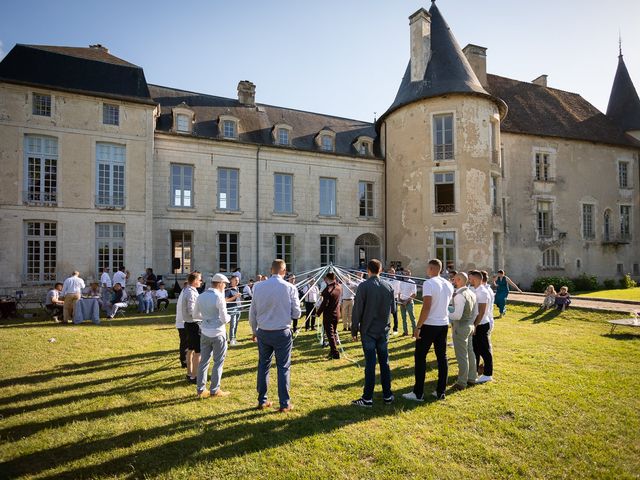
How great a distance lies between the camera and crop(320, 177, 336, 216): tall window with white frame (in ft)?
77.4

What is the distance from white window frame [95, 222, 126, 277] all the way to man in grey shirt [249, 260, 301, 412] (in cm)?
1529

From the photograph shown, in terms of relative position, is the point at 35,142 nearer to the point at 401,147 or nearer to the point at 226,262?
the point at 226,262

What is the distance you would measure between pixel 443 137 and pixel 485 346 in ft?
55.6

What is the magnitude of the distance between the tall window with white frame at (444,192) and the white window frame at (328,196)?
597cm

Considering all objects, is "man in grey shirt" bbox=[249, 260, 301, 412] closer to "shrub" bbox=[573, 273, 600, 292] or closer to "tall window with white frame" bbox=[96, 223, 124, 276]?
"tall window with white frame" bbox=[96, 223, 124, 276]

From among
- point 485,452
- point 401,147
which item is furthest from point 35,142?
point 485,452

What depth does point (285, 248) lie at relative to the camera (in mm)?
22625

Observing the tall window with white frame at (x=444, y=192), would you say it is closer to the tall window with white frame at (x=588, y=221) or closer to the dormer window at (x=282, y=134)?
the dormer window at (x=282, y=134)

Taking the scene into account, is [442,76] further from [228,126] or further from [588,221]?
[588,221]

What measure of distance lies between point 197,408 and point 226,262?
52.6 feet

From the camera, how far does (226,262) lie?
21.0 metres

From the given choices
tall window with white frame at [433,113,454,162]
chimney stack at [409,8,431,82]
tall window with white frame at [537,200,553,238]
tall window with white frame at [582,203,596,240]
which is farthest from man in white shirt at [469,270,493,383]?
tall window with white frame at [582,203,596,240]

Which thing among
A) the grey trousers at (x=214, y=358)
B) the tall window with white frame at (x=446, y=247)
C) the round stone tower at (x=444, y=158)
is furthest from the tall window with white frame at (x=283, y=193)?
the grey trousers at (x=214, y=358)

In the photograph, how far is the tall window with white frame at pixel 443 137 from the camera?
69.3 ft
